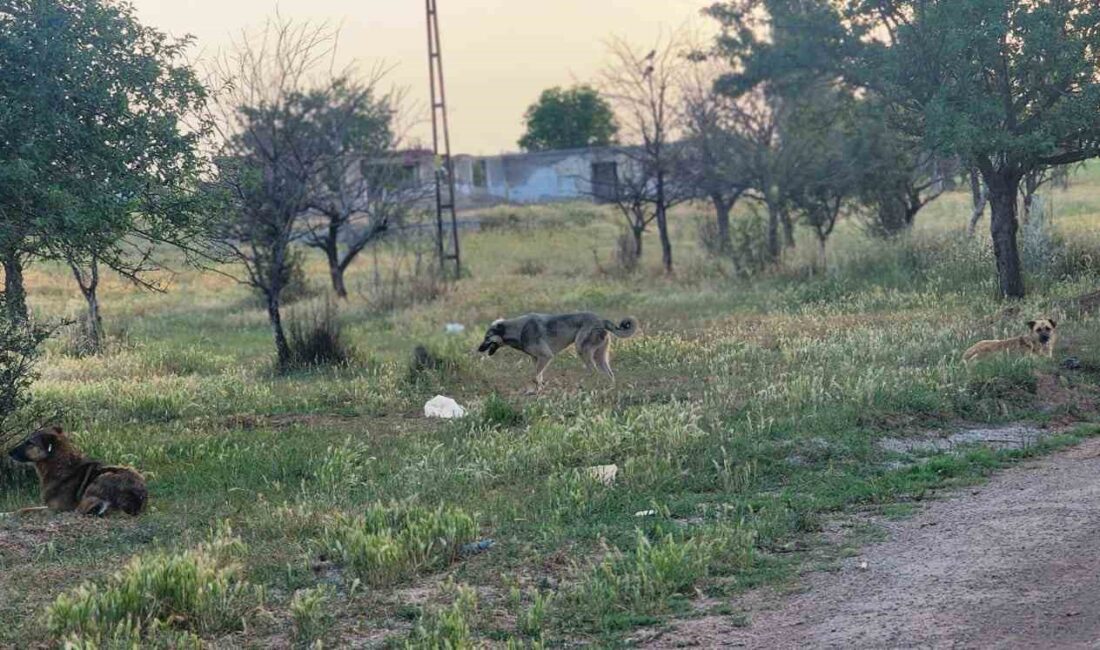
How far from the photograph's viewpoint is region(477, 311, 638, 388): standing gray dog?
15547 millimetres

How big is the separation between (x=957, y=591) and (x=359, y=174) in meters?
29.7

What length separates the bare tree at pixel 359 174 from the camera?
93.2 ft

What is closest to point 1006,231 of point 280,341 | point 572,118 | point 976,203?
point 976,203

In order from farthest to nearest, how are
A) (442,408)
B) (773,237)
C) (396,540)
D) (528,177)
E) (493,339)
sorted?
(528,177)
(773,237)
(493,339)
(442,408)
(396,540)

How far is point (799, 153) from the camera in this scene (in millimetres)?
32500

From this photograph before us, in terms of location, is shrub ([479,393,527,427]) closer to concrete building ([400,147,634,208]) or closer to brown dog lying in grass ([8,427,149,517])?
brown dog lying in grass ([8,427,149,517])

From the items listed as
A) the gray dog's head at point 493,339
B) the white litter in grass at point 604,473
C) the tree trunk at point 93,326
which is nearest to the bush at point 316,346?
Answer: the gray dog's head at point 493,339

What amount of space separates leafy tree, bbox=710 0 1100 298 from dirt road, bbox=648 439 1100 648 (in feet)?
36.5

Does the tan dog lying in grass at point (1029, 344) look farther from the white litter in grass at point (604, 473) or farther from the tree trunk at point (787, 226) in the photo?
the tree trunk at point (787, 226)

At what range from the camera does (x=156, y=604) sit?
6230 mm

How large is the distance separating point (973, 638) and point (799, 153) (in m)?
28.0

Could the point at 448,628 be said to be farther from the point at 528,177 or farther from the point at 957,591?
the point at 528,177

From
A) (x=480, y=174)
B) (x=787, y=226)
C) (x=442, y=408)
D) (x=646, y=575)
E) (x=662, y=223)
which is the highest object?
(x=480, y=174)

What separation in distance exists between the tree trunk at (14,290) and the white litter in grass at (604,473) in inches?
221
